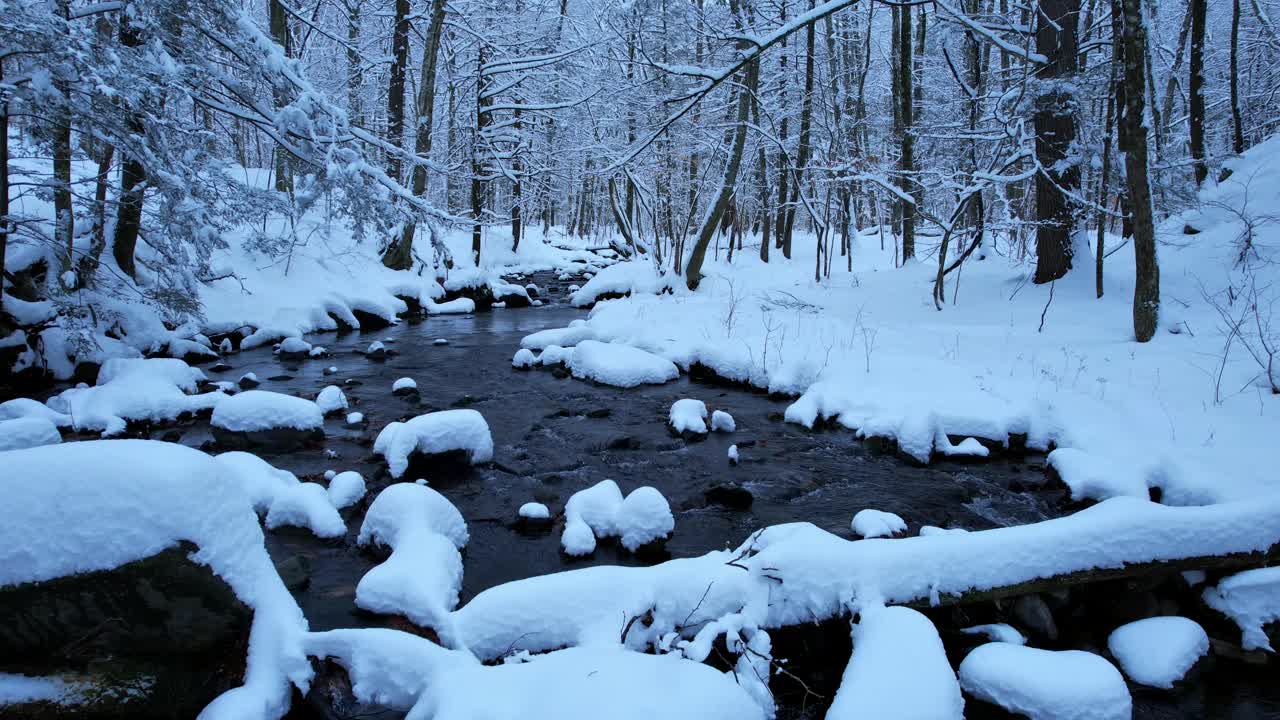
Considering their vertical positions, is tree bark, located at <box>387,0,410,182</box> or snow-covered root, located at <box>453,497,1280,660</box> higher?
tree bark, located at <box>387,0,410,182</box>

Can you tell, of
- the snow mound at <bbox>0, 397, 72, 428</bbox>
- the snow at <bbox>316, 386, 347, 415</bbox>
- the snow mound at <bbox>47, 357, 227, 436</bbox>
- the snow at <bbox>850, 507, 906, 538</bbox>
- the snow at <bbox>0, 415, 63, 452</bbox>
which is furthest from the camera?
the snow at <bbox>316, 386, 347, 415</bbox>

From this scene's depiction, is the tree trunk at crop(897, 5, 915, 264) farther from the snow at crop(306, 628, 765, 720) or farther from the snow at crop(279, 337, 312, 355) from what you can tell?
the snow at crop(306, 628, 765, 720)

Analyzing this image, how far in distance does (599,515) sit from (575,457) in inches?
64.3

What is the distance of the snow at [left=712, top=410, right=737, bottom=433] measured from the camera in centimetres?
652

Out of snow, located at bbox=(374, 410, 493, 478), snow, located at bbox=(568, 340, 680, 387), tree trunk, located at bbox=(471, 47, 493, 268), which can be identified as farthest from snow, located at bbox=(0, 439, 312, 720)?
tree trunk, located at bbox=(471, 47, 493, 268)

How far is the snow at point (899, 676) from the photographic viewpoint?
8.04 ft

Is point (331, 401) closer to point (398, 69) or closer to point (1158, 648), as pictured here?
point (1158, 648)

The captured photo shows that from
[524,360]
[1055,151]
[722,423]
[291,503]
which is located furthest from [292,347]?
[1055,151]

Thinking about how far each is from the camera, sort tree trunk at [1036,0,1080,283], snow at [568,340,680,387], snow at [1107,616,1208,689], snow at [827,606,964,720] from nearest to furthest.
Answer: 1. snow at [827,606,964,720]
2. snow at [1107,616,1208,689]
3. snow at [568,340,680,387]
4. tree trunk at [1036,0,1080,283]

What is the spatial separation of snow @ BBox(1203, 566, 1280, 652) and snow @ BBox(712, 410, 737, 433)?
3861mm

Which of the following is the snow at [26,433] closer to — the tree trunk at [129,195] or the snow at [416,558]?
the tree trunk at [129,195]

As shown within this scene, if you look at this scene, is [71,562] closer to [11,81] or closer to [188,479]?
[188,479]

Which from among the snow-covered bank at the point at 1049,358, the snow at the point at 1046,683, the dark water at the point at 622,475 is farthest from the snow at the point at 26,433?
the snow at the point at 1046,683

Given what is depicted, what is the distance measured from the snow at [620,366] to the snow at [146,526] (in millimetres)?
5749
